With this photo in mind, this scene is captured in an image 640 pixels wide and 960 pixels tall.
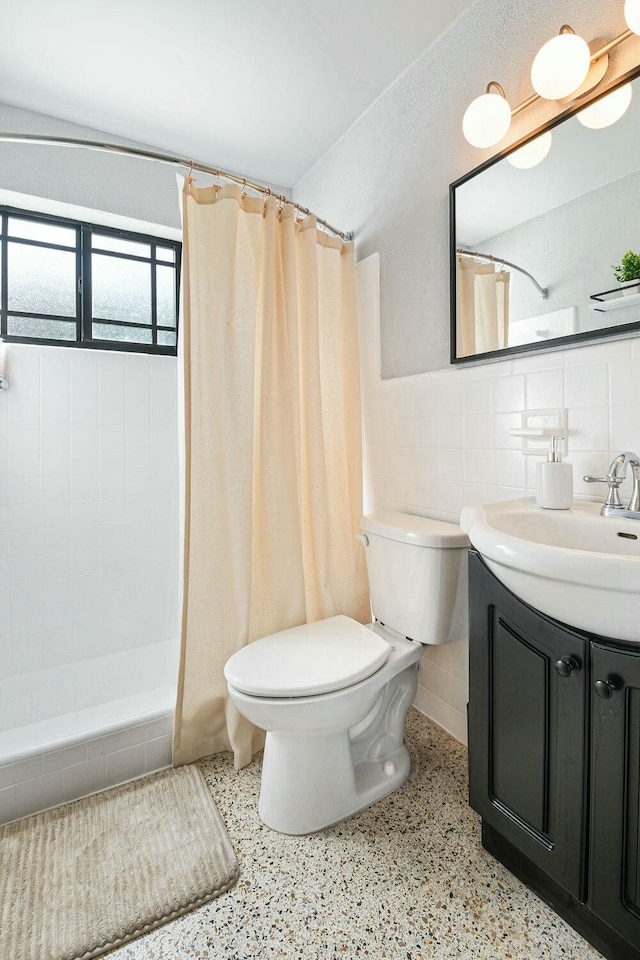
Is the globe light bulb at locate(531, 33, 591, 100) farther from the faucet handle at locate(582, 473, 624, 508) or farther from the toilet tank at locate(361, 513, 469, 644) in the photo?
the toilet tank at locate(361, 513, 469, 644)

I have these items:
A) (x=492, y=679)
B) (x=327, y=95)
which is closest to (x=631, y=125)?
(x=327, y=95)

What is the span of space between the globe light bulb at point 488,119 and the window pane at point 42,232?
1805mm

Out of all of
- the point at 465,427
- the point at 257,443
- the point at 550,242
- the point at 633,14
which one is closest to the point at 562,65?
the point at 633,14

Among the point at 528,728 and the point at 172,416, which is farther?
the point at 172,416

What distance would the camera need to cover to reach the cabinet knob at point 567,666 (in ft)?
3.10

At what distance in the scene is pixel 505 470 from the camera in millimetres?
1492

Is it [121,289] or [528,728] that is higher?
[121,289]

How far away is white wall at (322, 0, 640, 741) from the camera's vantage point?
4.11 ft

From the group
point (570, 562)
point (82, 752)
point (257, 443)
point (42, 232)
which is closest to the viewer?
point (570, 562)

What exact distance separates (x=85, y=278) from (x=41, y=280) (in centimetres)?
19

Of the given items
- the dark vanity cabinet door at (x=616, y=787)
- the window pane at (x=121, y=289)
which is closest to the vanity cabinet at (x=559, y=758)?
the dark vanity cabinet door at (x=616, y=787)

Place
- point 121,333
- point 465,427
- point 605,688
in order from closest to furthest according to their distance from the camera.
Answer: point 605,688
point 465,427
point 121,333

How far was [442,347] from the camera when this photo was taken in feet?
5.54

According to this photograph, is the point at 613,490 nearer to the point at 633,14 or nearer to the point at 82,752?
the point at 633,14
